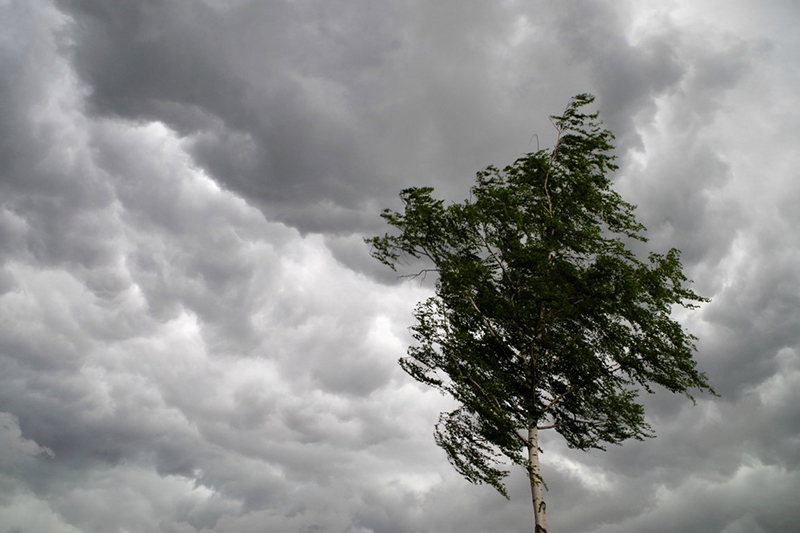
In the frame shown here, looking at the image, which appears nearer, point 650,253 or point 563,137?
point 650,253

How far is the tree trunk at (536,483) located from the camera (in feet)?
51.3

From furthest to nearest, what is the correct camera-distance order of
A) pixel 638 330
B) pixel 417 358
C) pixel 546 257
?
pixel 417 358 → pixel 546 257 → pixel 638 330

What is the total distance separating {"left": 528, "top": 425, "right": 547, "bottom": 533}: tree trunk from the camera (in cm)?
1563

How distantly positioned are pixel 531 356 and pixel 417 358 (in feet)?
13.7

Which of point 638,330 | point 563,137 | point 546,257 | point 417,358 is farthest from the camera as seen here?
point 563,137

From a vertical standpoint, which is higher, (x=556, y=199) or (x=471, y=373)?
(x=556, y=199)

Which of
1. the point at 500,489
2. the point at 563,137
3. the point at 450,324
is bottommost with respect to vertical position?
the point at 500,489

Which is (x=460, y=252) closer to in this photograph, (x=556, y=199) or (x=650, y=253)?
(x=556, y=199)

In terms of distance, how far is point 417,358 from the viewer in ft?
62.4

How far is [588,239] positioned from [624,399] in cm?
560

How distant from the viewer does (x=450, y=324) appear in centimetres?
1916

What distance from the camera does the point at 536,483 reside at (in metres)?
16.1

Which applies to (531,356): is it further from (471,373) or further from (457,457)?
(457,457)

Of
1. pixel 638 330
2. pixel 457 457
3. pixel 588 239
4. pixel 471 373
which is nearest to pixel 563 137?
pixel 588 239
